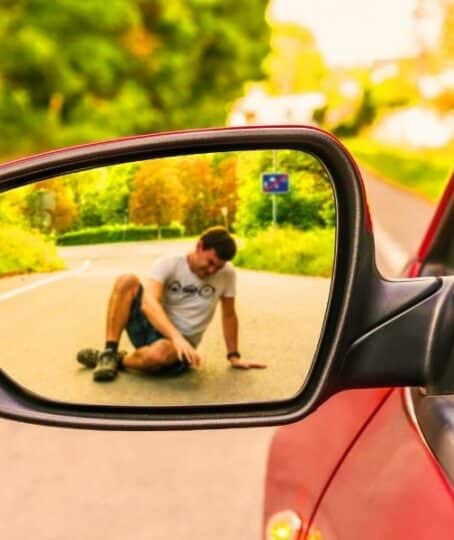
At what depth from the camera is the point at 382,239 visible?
18.1m

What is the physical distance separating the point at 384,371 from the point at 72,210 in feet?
1.45

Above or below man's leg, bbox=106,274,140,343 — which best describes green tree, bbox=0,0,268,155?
above

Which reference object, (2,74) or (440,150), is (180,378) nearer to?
(2,74)

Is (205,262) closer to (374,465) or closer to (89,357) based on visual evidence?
(89,357)

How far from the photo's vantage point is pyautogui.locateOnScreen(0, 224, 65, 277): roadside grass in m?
1.54

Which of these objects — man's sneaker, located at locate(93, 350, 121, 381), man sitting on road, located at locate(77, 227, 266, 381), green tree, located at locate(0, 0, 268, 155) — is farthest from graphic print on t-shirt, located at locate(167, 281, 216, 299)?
green tree, located at locate(0, 0, 268, 155)

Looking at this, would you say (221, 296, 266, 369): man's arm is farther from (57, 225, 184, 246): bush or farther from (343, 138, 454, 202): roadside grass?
(343, 138, 454, 202): roadside grass

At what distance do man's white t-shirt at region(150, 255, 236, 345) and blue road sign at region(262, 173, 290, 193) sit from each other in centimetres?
11

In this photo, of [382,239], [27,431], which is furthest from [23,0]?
[27,431]

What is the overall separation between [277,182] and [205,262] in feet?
0.43

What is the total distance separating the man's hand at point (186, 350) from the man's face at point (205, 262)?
9 centimetres

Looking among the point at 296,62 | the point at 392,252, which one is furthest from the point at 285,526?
the point at 296,62

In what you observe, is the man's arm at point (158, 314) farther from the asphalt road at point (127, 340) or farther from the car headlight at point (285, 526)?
the car headlight at point (285, 526)

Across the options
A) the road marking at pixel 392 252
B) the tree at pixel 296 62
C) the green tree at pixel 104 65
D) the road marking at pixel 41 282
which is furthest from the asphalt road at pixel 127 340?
the tree at pixel 296 62
